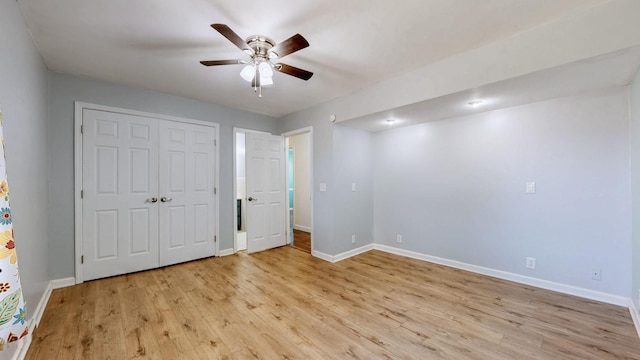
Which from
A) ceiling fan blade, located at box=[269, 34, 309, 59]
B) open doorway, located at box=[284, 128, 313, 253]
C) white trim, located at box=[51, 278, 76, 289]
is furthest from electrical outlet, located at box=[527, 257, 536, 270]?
white trim, located at box=[51, 278, 76, 289]

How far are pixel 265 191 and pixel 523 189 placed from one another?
369cm

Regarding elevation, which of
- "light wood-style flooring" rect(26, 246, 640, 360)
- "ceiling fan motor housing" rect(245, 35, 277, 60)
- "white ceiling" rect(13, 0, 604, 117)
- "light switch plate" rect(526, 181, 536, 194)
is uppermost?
"white ceiling" rect(13, 0, 604, 117)

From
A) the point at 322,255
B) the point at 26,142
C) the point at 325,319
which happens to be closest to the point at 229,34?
the point at 26,142

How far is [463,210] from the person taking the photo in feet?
11.5

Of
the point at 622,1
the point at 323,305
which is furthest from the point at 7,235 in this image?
the point at 622,1

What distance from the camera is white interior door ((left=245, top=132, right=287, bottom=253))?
434 centimetres

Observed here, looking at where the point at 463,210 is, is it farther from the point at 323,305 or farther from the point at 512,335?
the point at 323,305

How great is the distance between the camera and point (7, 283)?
1.11 metres

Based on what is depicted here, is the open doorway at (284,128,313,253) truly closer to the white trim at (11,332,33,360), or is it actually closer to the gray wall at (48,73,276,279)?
the gray wall at (48,73,276,279)

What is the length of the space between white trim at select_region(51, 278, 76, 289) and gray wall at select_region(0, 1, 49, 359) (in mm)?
228

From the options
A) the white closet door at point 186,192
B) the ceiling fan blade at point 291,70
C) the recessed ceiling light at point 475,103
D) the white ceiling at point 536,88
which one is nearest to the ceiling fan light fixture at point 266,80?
the ceiling fan blade at point 291,70

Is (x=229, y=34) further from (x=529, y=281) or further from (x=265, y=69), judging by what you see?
(x=529, y=281)

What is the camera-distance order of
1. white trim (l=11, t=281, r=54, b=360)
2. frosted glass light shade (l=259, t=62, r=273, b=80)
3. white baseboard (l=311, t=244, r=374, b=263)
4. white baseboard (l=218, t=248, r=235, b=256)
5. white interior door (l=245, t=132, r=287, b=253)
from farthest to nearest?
1. white interior door (l=245, t=132, r=287, b=253)
2. white baseboard (l=218, t=248, r=235, b=256)
3. white baseboard (l=311, t=244, r=374, b=263)
4. frosted glass light shade (l=259, t=62, r=273, b=80)
5. white trim (l=11, t=281, r=54, b=360)

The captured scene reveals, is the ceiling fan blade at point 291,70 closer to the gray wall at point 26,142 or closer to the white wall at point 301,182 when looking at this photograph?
the gray wall at point 26,142
